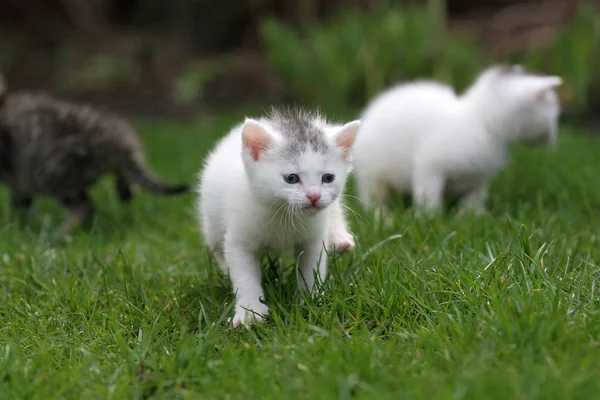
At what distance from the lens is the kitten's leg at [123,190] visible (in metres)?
5.38

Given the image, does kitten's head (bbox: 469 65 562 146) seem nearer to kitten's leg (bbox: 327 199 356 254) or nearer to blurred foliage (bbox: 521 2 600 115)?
kitten's leg (bbox: 327 199 356 254)

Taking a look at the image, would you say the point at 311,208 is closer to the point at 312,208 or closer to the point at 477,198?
the point at 312,208

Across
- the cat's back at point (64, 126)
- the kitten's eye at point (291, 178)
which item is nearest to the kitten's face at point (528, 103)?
the kitten's eye at point (291, 178)

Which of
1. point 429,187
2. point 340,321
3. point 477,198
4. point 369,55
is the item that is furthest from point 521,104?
point 369,55

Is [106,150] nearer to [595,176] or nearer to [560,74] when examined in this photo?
[595,176]

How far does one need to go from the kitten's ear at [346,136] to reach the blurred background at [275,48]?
Result: 5.22 m

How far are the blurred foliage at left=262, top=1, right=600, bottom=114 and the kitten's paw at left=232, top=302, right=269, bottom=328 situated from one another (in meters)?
5.63

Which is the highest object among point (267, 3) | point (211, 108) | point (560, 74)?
point (267, 3)

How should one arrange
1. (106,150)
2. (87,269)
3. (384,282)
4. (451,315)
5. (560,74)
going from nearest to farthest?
1. (451,315)
2. (384,282)
3. (87,269)
4. (106,150)
5. (560,74)

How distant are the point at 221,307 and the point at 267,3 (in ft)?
33.3

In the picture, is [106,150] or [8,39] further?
[8,39]

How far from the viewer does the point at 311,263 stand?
10.7 ft

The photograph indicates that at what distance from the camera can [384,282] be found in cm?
310

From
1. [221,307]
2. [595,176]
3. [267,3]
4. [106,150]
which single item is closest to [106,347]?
[221,307]
